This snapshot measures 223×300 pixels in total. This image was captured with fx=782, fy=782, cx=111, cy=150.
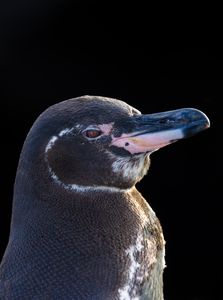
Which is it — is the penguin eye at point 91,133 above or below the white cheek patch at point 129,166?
above

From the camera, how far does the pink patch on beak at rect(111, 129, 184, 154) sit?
1835 mm

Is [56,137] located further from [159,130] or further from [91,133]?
[159,130]

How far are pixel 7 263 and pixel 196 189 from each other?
7.35 ft

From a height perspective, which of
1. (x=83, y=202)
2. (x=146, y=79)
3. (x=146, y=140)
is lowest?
(x=146, y=79)

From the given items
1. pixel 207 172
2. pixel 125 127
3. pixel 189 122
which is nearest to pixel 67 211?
pixel 125 127

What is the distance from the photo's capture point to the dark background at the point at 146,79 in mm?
3479

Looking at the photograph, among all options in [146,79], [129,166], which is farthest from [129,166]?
[146,79]

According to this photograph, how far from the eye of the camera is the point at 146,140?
6.09 ft

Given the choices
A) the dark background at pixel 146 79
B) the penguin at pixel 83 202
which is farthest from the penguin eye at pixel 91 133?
the dark background at pixel 146 79

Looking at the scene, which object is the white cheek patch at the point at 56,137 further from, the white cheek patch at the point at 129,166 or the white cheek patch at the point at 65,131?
the white cheek patch at the point at 129,166

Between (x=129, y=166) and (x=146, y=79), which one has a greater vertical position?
(x=129, y=166)

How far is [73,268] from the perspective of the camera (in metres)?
1.82

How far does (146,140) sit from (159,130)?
4 centimetres

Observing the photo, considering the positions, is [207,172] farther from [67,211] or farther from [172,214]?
[67,211]
